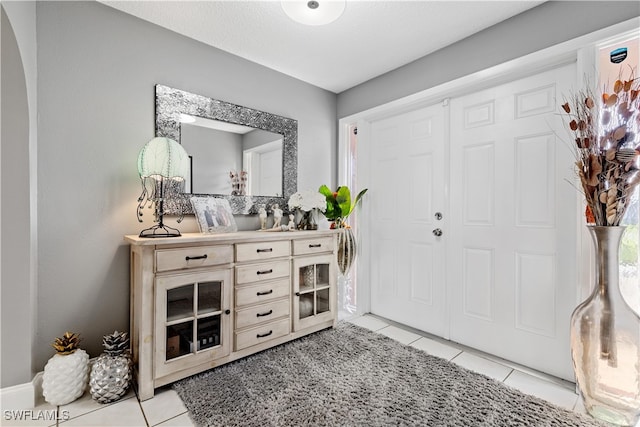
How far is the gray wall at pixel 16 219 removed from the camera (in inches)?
63.9

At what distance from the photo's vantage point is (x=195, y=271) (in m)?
1.94

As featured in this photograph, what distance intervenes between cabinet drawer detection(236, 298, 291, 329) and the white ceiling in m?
2.08

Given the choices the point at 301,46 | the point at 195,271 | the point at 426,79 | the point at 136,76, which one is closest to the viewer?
the point at 195,271

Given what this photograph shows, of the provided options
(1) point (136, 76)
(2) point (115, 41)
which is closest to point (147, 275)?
(1) point (136, 76)

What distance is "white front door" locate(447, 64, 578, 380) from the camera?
1.96 metres

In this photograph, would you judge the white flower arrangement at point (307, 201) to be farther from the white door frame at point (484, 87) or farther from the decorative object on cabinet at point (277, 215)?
the white door frame at point (484, 87)

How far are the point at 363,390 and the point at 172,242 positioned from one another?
1464mm

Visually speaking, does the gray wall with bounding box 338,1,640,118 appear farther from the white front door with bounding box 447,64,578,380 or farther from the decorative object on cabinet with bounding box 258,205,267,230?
the decorative object on cabinet with bounding box 258,205,267,230

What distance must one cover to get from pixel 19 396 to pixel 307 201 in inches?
86.0

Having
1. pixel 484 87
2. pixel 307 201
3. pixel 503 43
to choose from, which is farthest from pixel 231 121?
pixel 503 43

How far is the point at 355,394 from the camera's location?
178 centimetres

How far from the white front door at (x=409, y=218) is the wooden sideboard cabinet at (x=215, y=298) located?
31.1 inches

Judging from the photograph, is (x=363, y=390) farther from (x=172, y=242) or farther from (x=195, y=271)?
(x=172, y=242)

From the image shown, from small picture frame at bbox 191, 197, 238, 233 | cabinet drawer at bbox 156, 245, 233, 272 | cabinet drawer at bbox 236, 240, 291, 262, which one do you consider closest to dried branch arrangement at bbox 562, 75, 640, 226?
cabinet drawer at bbox 236, 240, 291, 262
